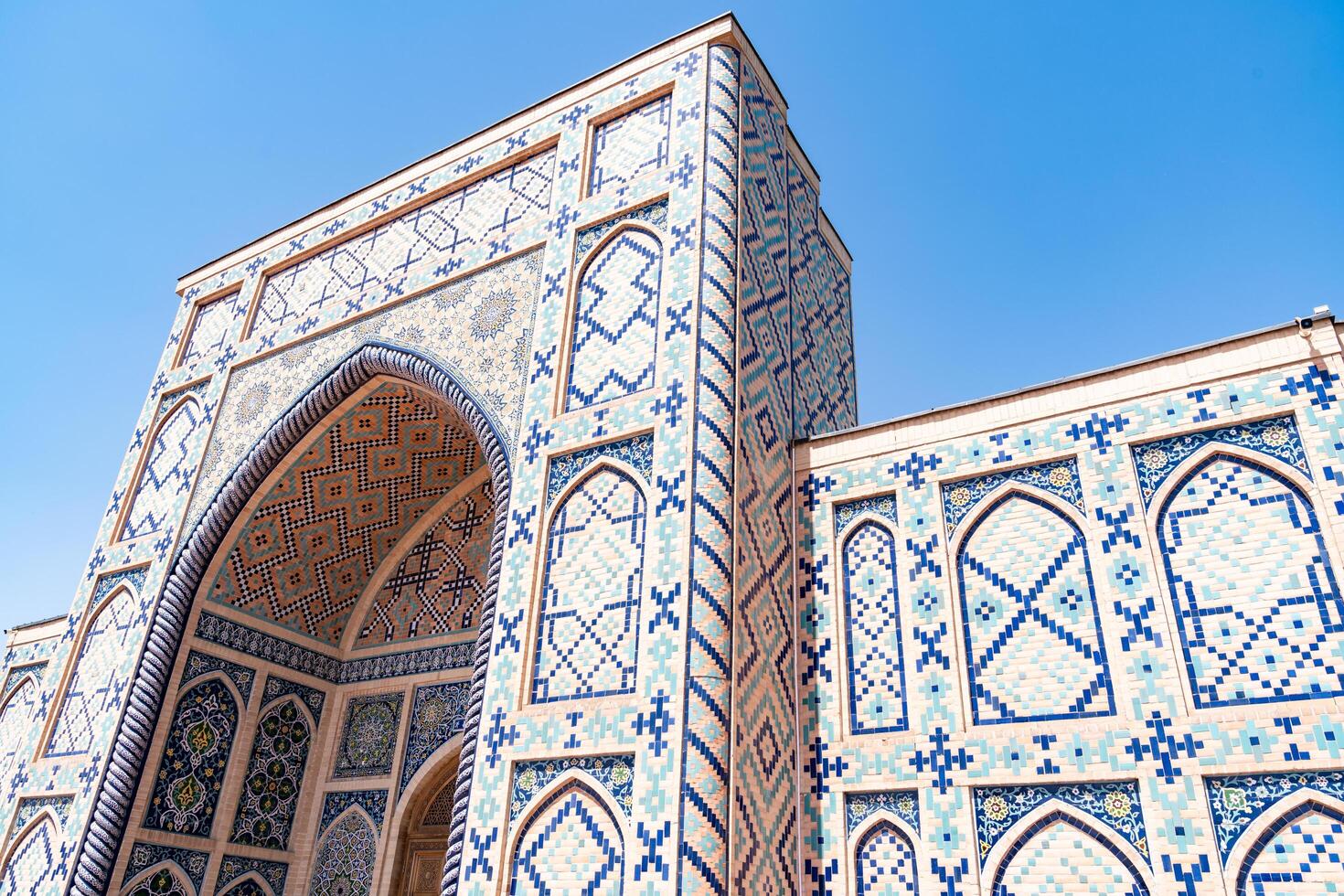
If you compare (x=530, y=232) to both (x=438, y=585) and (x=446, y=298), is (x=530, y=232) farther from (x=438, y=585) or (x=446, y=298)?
(x=438, y=585)

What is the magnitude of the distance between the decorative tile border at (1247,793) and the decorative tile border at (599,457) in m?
2.07

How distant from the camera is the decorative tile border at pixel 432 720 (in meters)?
5.20

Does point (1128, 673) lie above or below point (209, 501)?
below

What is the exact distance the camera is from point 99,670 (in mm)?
5320

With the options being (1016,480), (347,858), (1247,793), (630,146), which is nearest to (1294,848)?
(1247,793)

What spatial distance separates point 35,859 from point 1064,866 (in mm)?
4899

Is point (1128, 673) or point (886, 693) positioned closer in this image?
point (1128, 673)

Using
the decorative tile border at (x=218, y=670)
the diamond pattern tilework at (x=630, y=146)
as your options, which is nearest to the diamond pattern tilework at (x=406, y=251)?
the diamond pattern tilework at (x=630, y=146)

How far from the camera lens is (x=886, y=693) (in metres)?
3.39

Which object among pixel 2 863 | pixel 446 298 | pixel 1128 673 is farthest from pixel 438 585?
pixel 1128 673

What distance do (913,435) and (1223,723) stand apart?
4.73ft

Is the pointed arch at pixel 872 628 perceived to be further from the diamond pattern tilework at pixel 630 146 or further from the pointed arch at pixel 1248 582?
the diamond pattern tilework at pixel 630 146

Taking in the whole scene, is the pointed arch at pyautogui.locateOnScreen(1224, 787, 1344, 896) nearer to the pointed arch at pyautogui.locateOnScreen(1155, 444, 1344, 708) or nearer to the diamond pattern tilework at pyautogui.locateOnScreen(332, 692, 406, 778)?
the pointed arch at pyautogui.locateOnScreen(1155, 444, 1344, 708)

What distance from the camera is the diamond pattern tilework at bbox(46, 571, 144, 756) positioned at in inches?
200
